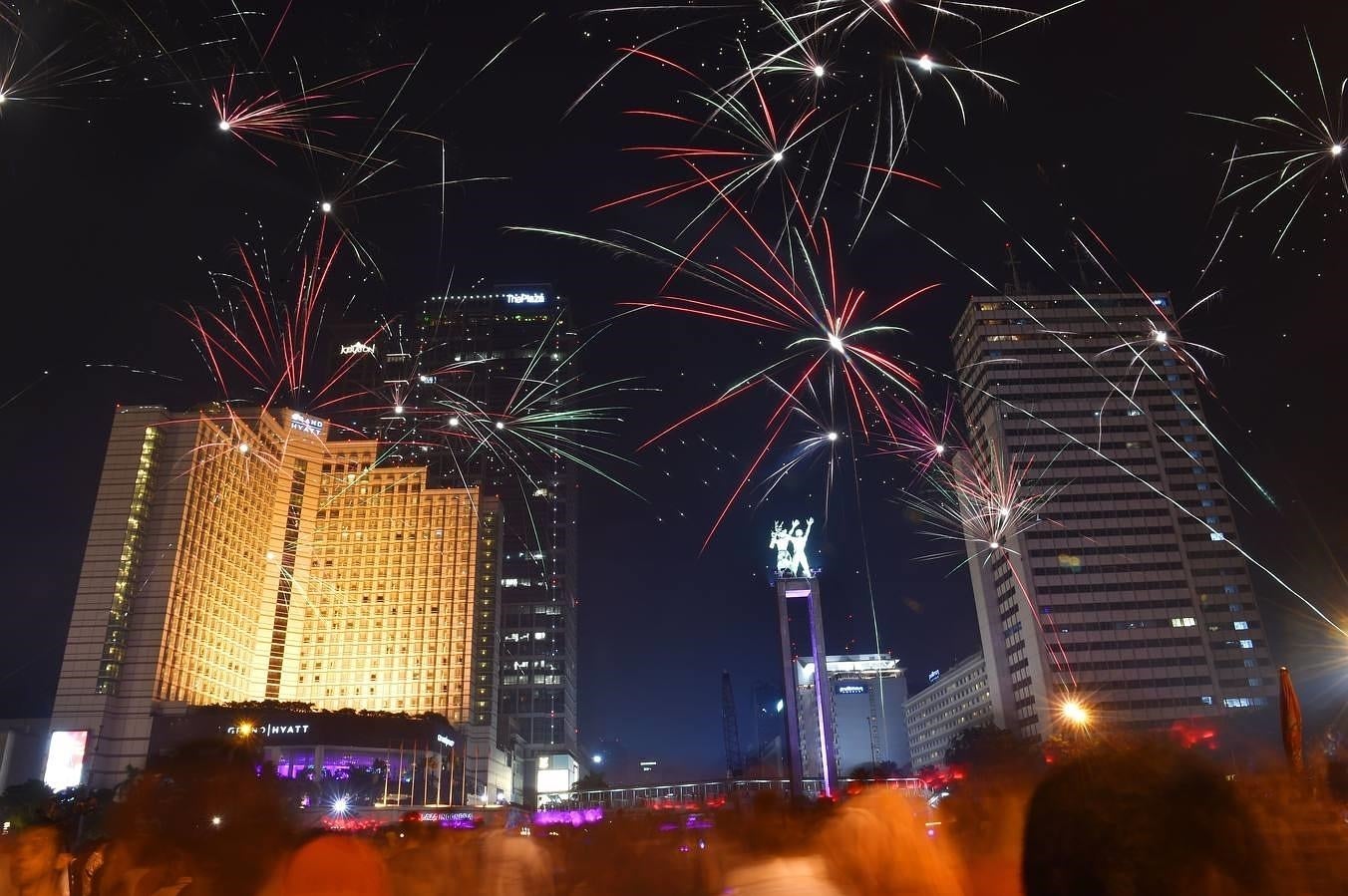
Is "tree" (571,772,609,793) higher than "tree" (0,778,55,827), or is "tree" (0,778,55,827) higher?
"tree" (0,778,55,827)

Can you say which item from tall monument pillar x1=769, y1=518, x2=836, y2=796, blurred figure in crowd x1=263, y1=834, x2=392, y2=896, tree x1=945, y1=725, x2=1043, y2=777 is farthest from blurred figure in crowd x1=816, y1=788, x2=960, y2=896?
tree x1=945, y1=725, x2=1043, y2=777

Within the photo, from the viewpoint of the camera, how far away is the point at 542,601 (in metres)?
119

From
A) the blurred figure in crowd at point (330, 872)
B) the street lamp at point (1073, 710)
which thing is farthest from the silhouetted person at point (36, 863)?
the street lamp at point (1073, 710)

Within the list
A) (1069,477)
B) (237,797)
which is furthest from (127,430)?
(1069,477)

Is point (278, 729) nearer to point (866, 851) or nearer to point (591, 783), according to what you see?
point (591, 783)

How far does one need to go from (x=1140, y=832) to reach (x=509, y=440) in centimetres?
12823

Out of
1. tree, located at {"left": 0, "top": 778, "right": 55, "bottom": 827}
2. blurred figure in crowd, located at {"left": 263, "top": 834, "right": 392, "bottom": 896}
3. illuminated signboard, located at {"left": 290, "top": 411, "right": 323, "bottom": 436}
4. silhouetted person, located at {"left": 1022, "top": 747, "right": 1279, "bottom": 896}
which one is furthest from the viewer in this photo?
illuminated signboard, located at {"left": 290, "top": 411, "right": 323, "bottom": 436}

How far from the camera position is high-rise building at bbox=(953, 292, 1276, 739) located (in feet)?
279

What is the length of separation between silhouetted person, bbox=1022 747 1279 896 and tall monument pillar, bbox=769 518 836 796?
6500cm

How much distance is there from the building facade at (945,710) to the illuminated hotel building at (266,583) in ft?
→ 227

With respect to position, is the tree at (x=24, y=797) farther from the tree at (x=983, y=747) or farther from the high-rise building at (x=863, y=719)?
the high-rise building at (x=863, y=719)

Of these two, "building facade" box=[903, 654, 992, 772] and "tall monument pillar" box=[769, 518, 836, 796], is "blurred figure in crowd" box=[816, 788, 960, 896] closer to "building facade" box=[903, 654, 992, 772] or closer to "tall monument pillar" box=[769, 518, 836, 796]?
"tall monument pillar" box=[769, 518, 836, 796]

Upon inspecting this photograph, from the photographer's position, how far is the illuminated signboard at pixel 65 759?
65188mm

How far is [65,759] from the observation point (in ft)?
216
